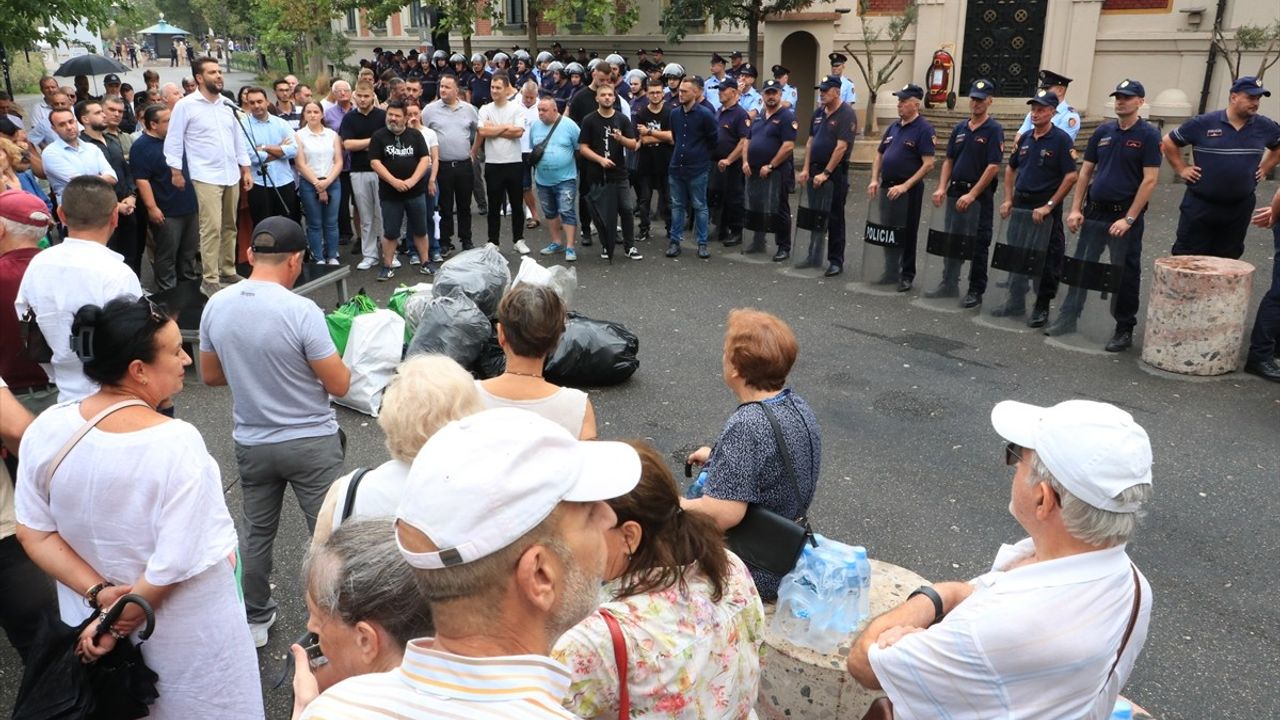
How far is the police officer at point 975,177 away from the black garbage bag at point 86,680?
25.1 ft

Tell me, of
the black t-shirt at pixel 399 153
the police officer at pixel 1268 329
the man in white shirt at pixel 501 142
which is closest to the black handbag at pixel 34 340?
the black t-shirt at pixel 399 153

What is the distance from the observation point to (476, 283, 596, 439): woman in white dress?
348 centimetres

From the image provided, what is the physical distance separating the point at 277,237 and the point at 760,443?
2.09 m

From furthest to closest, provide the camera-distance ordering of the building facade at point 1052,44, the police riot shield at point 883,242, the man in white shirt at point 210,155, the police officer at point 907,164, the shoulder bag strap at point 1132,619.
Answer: the building facade at point 1052,44 → the police riot shield at point 883,242 → the police officer at point 907,164 → the man in white shirt at point 210,155 → the shoulder bag strap at point 1132,619

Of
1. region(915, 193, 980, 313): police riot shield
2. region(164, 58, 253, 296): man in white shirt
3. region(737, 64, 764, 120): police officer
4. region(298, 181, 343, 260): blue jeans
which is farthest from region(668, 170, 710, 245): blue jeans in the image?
region(164, 58, 253, 296): man in white shirt

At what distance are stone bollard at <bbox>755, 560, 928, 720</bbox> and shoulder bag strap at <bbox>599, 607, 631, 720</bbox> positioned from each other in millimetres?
901

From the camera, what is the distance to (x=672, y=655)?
2.05 meters

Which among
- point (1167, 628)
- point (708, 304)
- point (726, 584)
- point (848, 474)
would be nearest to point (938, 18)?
point (708, 304)

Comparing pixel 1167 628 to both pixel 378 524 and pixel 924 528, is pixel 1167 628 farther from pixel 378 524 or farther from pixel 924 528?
pixel 378 524

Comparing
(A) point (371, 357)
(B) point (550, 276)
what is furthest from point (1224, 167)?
(A) point (371, 357)

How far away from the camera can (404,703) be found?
4.41 feet

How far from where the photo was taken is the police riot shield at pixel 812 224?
10.0 m

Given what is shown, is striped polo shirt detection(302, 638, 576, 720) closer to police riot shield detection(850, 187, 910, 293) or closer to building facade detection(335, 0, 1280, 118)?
police riot shield detection(850, 187, 910, 293)

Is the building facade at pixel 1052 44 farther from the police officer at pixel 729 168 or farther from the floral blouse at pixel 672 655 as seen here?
the floral blouse at pixel 672 655
